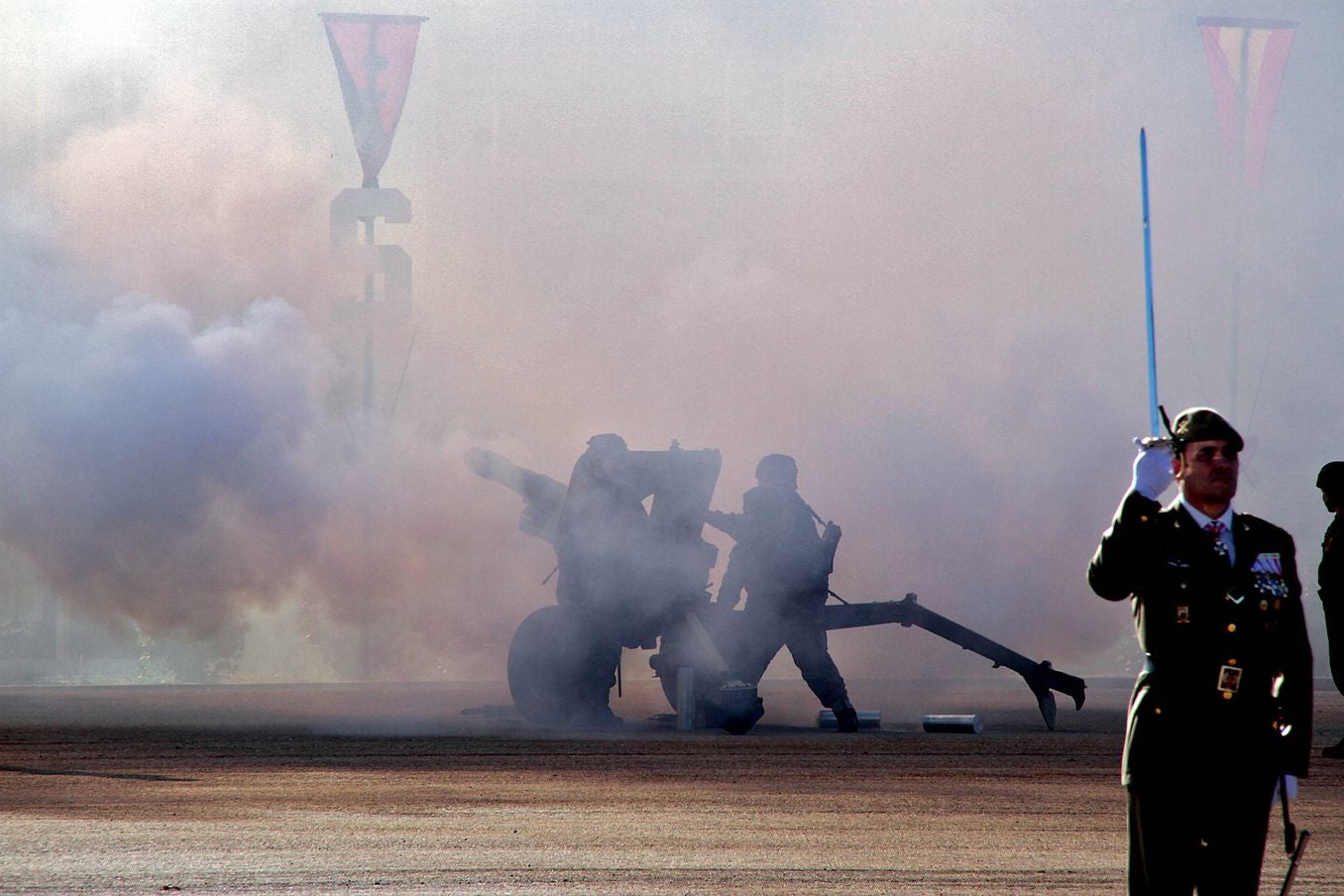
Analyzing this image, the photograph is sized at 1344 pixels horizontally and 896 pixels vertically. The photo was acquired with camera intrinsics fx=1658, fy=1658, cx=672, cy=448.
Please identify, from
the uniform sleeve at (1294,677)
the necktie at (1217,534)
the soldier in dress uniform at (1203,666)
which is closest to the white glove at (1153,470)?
the soldier in dress uniform at (1203,666)

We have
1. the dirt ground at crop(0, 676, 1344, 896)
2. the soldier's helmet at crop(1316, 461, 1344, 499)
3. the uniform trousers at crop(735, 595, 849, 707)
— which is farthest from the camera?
the uniform trousers at crop(735, 595, 849, 707)

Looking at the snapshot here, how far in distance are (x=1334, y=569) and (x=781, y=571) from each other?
9216 mm

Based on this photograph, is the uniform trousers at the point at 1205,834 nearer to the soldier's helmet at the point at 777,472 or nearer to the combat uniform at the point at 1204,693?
the combat uniform at the point at 1204,693

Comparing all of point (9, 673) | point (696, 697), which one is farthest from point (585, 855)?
point (9, 673)

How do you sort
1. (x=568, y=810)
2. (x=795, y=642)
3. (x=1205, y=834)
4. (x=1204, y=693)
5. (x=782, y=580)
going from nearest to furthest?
(x=1205, y=834) → (x=1204, y=693) → (x=568, y=810) → (x=795, y=642) → (x=782, y=580)

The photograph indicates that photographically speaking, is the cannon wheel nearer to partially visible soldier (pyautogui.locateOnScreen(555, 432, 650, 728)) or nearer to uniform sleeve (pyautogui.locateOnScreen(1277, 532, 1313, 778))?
partially visible soldier (pyautogui.locateOnScreen(555, 432, 650, 728))

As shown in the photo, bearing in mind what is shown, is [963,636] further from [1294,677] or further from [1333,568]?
[1294,677]

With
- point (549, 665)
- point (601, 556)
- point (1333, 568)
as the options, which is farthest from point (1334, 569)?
point (549, 665)

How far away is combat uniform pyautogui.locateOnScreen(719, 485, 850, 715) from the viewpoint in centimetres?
2367

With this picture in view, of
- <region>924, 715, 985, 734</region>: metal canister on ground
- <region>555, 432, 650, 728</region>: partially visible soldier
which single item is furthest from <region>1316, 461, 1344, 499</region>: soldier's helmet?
<region>555, 432, 650, 728</region>: partially visible soldier

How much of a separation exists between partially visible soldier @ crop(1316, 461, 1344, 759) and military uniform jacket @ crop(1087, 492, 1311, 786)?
10.4 meters

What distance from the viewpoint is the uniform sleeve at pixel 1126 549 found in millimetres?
6113

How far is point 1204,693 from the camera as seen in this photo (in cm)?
610

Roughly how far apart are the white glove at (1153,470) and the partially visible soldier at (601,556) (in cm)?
1729
